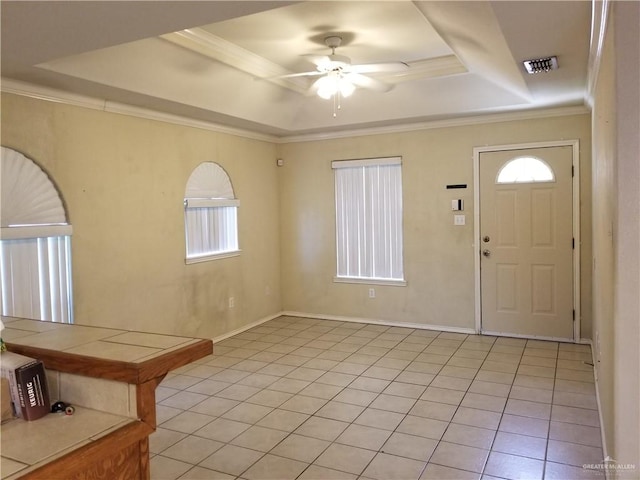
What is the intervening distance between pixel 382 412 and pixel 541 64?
268 centimetres

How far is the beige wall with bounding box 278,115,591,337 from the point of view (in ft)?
16.5

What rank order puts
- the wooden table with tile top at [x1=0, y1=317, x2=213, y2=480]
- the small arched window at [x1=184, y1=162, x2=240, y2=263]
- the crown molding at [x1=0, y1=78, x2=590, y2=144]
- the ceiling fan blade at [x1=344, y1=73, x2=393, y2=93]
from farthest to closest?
the small arched window at [x1=184, y1=162, x2=240, y2=263], the ceiling fan blade at [x1=344, y1=73, x2=393, y2=93], the crown molding at [x1=0, y1=78, x2=590, y2=144], the wooden table with tile top at [x1=0, y1=317, x2=213, y2=480]

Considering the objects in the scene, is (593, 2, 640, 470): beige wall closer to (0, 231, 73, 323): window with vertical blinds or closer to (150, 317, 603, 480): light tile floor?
(150, 317, 603, 480): light tile floor

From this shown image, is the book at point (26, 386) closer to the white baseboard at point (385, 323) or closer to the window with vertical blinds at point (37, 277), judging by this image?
the window with vertical blinds at point (37, 277)

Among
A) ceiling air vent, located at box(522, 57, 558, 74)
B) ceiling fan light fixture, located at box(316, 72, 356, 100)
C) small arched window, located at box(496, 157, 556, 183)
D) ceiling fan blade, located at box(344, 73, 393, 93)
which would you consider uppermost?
ceiling fan blade, located at box(344, 73, 393, 93)

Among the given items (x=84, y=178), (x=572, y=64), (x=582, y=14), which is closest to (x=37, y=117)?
(x=84, y=178)

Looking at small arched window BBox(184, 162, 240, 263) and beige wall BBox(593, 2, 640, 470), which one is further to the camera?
small arched window BBox(184, 162, 240, 263)

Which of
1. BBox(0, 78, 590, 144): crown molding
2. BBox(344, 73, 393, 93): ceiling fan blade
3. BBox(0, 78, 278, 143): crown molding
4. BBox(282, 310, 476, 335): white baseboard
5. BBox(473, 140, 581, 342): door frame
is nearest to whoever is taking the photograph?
BBox(0, 78, 278, 143): crown molding

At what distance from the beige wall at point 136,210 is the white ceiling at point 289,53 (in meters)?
0.27

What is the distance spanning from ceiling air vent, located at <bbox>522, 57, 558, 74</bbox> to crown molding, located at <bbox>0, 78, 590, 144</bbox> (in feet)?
5.36

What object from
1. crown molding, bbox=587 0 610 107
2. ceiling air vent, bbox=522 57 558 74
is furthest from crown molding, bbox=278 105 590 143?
crown molding, bbox=587 0 610 107

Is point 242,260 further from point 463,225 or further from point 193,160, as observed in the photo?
point 463,225

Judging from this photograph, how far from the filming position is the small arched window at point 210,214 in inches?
194

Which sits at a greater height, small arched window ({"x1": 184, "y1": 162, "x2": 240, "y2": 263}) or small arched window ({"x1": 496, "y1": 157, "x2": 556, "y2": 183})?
small arched window ({"x1": 496, "y1": 157, "x2": 556, "y2": 183})
